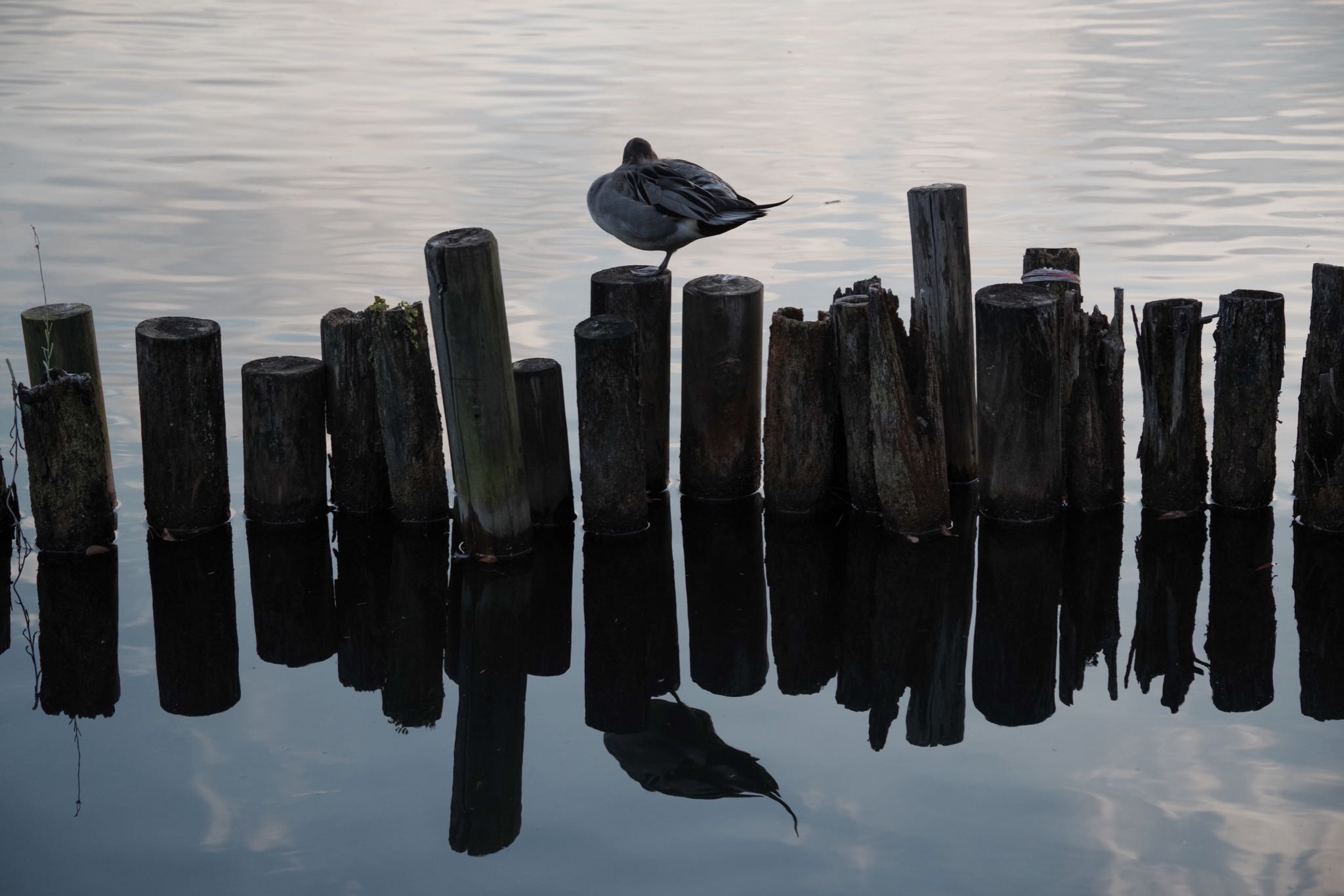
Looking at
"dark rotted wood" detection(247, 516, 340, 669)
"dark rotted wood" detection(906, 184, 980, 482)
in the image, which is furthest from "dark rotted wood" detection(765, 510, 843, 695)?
"dark rotted wood" detection(247, 516, 340, 669)

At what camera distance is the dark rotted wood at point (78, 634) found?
20.1 ft

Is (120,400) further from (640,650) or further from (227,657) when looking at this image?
(640,650)

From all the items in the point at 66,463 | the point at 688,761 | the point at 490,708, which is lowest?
the point at 688,761

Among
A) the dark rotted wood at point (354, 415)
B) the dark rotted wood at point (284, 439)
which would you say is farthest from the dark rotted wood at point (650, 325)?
the dark rotted wood at point (284, 439)

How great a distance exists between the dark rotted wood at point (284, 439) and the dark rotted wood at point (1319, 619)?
15.3 feet

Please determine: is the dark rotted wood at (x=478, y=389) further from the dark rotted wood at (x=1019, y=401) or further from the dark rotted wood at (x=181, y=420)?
the dark rotted wood at (x=1019, y=401)

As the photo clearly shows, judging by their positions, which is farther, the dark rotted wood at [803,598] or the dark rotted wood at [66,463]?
the dark rotted wood at [66,463]

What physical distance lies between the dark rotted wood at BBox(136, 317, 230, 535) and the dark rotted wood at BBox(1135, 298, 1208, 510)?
4.46 m

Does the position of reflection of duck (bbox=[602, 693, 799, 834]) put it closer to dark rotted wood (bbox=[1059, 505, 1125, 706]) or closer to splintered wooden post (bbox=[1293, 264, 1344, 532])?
dark rotted wood (bbox=[1059, 505, 1125, 706])

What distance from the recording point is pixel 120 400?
362 inches

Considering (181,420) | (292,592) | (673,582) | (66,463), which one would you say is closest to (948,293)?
(673,582)

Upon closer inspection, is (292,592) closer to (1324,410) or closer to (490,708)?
(490,708)

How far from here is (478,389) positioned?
267 inches

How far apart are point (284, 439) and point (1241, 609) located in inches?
181
